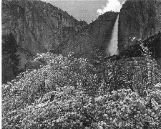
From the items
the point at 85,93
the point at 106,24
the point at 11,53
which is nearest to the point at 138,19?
the point at 106,24

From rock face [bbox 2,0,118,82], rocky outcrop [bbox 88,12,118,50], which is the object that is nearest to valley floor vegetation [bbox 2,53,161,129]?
rocky outcrop [bbox 88,12,118,50]

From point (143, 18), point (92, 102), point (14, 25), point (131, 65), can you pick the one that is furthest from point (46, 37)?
point (92, 102)

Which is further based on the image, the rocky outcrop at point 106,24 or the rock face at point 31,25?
the rock face at point 31,25

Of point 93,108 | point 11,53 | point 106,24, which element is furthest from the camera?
point 11,53

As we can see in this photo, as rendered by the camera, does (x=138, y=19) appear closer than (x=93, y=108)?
No

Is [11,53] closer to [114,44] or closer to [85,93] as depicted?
[114,44]

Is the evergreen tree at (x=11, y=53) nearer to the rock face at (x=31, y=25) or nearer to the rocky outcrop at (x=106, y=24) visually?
the rock face at (x=31, y=25)

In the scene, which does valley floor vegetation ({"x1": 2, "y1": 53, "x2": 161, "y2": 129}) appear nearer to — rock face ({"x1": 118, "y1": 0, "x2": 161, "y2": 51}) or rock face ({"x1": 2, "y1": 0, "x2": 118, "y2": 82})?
rock face ({"x1": 118, "y1": 0, "x2": 161, "y2": 51})

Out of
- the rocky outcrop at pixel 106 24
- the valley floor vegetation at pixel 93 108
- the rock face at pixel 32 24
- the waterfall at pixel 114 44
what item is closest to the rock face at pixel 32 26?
the rock face at pixel 32 24

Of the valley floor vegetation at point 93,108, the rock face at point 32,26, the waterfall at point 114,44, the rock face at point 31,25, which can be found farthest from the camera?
the rock face at point 31,25
